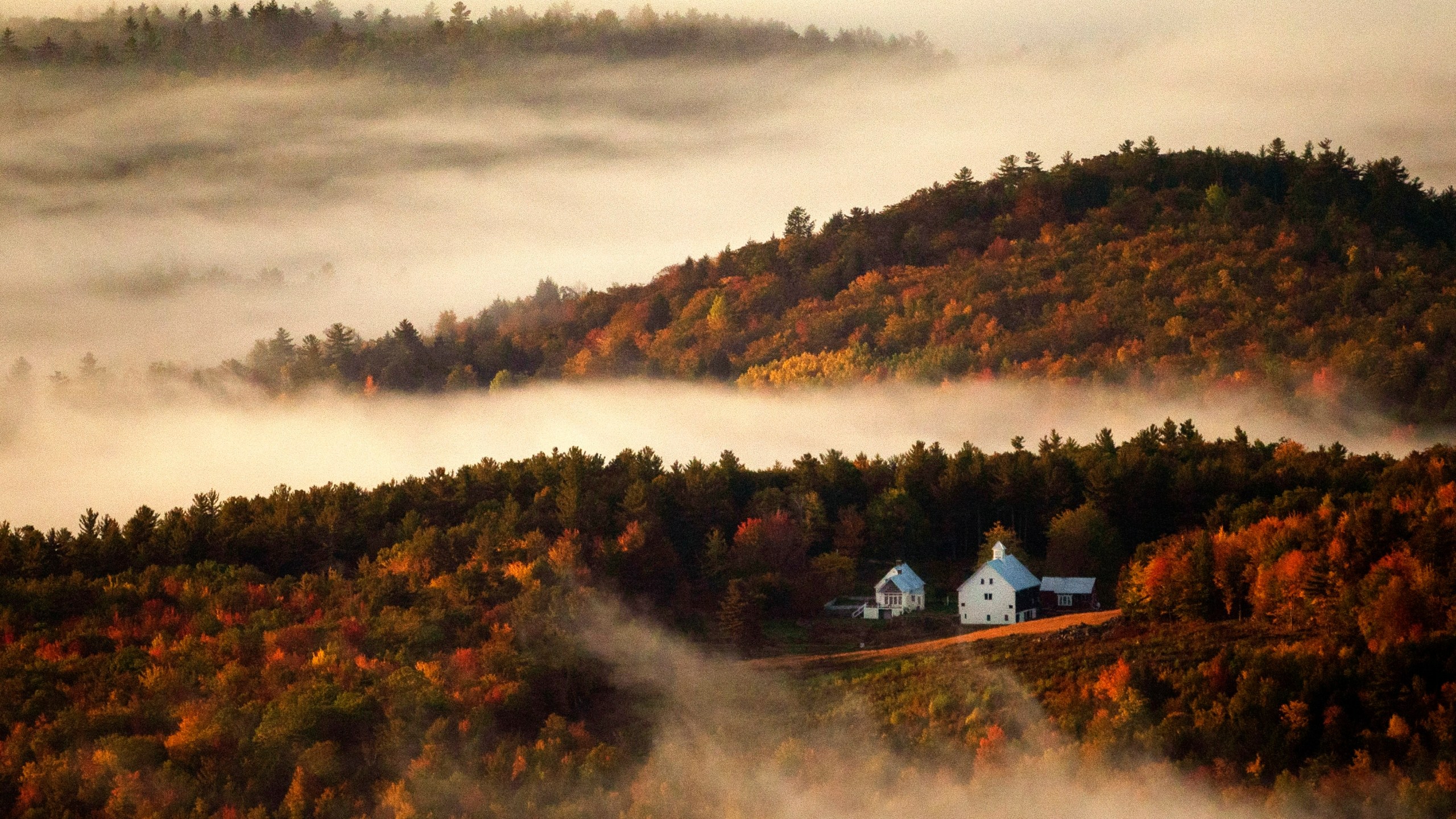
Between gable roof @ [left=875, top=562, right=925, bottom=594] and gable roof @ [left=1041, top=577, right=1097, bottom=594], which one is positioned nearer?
gable roof @ [left=1041, top=577, right=1097, bottom=594]

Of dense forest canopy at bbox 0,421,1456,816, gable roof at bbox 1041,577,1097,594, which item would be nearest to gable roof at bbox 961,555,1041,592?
gable roof at bbox 1041,577,1097,594

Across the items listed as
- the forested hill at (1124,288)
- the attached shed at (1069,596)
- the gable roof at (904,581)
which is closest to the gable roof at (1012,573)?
the attached shed at (1069,596)

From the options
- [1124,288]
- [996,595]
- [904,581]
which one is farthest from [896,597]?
[1124,288]

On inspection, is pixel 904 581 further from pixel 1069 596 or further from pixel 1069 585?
pixel 1069 596

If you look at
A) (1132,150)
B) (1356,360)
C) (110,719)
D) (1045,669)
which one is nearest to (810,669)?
(1045,669)

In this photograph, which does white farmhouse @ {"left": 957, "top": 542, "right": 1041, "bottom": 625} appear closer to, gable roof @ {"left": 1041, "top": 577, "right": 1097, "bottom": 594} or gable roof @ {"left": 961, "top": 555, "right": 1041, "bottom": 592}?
gable roof @ {"left": 961, "top": 555, "right": 1041, "bottom": 592}
